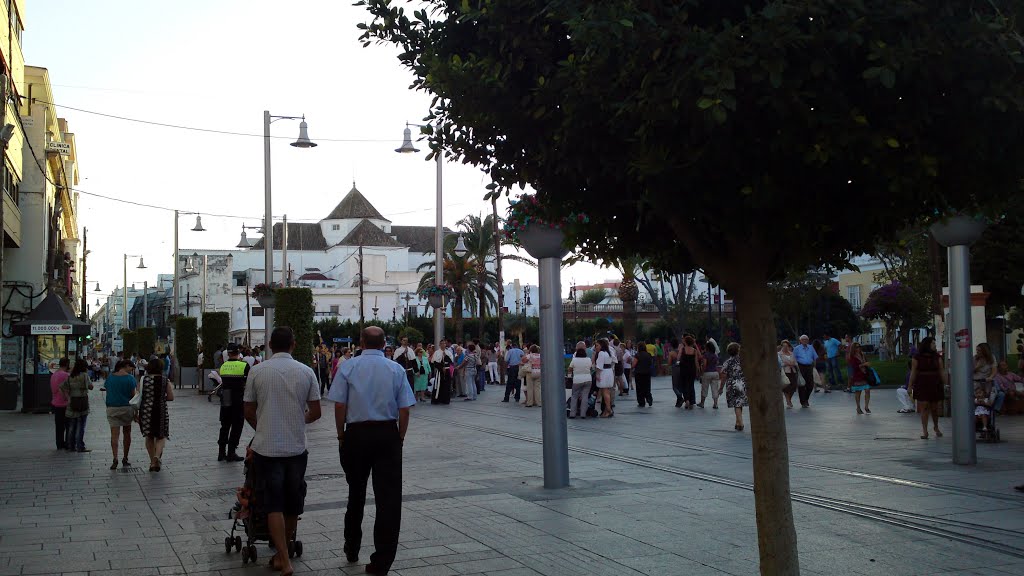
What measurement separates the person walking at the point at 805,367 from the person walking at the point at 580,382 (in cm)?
533

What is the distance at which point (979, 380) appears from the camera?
607 inches

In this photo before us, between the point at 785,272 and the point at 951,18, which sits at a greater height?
the point at 951,18

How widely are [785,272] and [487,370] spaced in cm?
3643

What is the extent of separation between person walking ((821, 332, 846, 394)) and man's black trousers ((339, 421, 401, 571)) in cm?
2492

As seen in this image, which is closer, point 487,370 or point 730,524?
point 730,524

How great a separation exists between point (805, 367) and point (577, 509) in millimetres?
15765

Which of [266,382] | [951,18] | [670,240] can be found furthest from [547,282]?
[951,18]

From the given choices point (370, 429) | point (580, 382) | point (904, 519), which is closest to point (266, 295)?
point (580, 382)

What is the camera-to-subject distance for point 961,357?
42.1 ft

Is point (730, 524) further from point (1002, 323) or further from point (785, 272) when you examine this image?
point (1002, 323)

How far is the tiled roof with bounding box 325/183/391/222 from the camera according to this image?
11488 centimetres

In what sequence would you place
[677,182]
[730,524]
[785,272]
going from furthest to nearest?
[730,524]
[785,272]
[677,182]

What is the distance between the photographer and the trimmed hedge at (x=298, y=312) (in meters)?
31.3

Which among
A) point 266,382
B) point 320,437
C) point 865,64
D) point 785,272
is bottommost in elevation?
point 320,437
